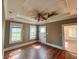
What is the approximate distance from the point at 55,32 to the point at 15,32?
3232 millimetres

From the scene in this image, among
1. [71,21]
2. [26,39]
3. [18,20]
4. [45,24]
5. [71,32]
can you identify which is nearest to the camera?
[71,21]

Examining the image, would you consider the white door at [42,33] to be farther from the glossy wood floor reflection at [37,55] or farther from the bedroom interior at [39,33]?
the glossy wood floor reflection at [37,55]

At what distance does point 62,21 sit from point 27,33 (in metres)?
3.42

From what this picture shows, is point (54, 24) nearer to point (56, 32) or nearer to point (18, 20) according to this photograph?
point (56, 32)

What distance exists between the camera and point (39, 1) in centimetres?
295

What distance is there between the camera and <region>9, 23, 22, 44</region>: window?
5.40 meters

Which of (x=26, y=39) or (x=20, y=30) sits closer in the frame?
(x=20, y=30)

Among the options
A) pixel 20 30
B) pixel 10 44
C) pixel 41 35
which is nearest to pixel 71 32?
pixel 41 35

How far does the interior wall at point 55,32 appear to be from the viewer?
5543 millimetres

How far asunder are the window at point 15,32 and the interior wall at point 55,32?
2.67m

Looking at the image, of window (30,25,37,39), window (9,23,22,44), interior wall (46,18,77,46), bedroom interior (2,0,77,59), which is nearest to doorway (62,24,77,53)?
bedroom interior (2,0,77,59)


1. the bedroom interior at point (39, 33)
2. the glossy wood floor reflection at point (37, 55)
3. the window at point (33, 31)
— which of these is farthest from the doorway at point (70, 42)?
the window at point (33, 31)

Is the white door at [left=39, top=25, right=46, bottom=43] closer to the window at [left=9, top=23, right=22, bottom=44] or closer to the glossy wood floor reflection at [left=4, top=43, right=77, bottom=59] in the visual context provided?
the window at [left=9, top=23, right=22, bottom=44]

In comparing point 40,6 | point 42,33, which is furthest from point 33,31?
point 40,6
